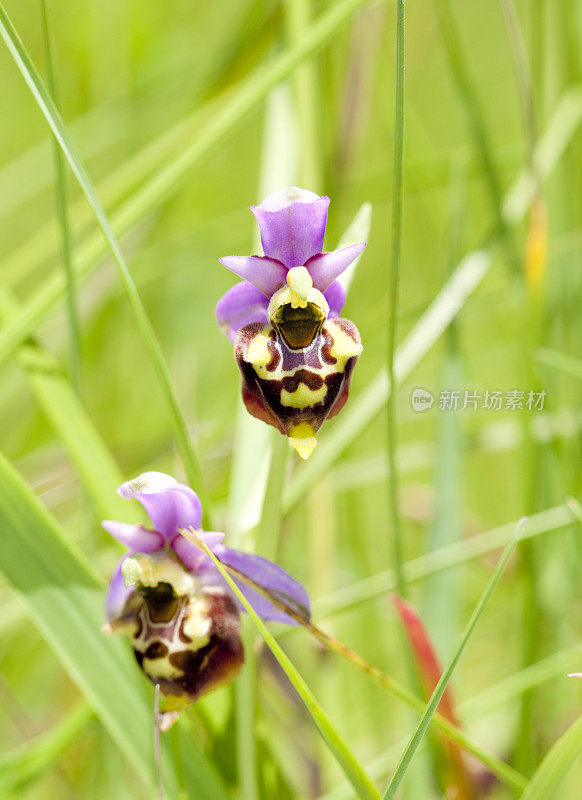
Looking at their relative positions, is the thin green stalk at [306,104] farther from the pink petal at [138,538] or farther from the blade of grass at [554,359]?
the pink petal at [138,538]

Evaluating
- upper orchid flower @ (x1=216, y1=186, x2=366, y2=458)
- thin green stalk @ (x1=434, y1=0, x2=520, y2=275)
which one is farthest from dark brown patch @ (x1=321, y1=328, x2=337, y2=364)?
thin green stalk @ (x1=434, y1=0, x2=520, y2=275)

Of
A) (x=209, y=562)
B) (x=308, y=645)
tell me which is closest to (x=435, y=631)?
(x=308, y=645)

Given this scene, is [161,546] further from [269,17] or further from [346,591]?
[269,17]

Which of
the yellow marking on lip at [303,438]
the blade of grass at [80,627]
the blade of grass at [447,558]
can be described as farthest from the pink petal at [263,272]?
the blade of grass at [447,558]

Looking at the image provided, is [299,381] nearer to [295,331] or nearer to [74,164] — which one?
A: [295,331]

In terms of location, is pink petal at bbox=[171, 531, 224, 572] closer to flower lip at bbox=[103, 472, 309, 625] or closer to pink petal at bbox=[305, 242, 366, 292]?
flower lip at bbox=[103, 472, 309, 625]
